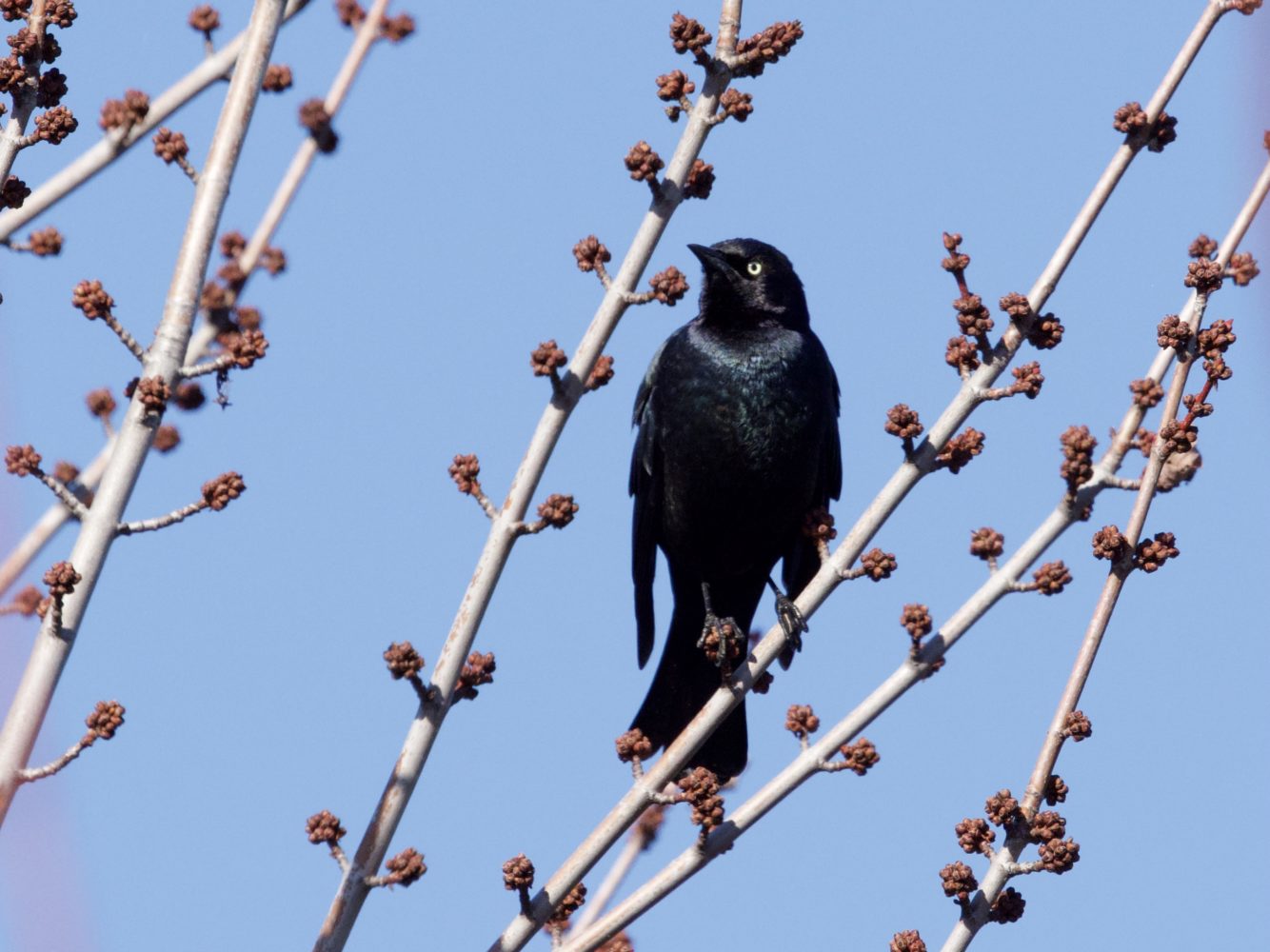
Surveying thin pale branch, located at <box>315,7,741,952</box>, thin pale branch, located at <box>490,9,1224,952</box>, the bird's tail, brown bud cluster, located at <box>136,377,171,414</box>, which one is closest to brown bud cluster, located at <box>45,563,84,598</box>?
brown bud cluster, located at <box>136,377,171,414</box>

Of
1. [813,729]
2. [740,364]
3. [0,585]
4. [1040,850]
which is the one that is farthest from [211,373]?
[740,364]

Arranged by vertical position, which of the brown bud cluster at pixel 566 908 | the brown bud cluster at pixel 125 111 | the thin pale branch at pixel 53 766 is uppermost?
the brown bud cluster at pixel 125 111

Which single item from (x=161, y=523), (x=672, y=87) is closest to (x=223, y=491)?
(x=161, y=523)

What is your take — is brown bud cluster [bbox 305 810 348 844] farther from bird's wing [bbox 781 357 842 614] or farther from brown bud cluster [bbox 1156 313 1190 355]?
bird's wing [bbox 781 357 842 614]

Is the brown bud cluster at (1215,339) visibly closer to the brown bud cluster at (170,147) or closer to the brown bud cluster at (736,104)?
the brown bud cluster at (736,104)

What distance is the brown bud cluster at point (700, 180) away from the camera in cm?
395

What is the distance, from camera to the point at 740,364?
246 inches

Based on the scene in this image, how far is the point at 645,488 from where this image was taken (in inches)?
258

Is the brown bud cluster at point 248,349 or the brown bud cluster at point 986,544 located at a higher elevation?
the brown bud cluster at point 986,544

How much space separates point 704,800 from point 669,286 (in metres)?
1.13

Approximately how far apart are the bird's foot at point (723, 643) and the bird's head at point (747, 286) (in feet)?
3.70

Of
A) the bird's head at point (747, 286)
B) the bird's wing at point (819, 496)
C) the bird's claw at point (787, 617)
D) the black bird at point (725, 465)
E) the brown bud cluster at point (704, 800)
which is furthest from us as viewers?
the bird's head at point (747, 286)

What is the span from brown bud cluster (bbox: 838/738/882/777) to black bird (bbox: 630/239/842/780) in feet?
7.06

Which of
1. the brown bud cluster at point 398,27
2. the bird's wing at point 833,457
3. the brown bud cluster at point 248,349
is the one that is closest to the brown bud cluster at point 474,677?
the brown bud cluster at point 248,349
